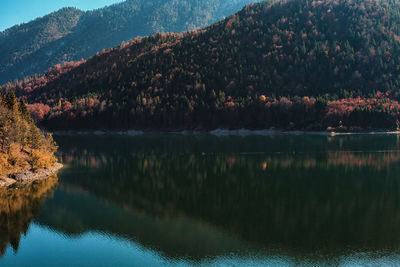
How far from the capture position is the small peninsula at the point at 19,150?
6706 centimetres

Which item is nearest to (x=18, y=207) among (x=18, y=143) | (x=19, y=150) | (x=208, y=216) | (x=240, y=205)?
(x=19, y=150)

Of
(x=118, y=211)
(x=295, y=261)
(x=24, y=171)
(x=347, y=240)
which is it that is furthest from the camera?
(x=24, y=171)

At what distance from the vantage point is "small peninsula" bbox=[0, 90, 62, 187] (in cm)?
6706

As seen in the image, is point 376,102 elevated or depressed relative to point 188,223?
elevated

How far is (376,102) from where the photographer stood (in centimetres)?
19738

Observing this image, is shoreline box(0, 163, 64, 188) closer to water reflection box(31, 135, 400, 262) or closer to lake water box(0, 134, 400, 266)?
lake water box(0, 134, 400, 266)

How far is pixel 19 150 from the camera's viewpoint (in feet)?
235

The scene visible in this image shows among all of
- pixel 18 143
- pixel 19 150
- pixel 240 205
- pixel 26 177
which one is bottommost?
pixel 240 205

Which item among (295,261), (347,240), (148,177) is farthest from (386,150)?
(295,261)

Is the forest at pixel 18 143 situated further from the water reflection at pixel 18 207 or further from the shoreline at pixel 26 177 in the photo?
the water reflection at pixel 18 207

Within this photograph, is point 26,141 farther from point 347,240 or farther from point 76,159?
point 347,240

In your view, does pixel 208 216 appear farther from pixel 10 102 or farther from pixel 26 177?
pixel 10 102

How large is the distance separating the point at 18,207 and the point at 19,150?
22.0 m

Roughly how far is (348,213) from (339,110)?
503 ft
